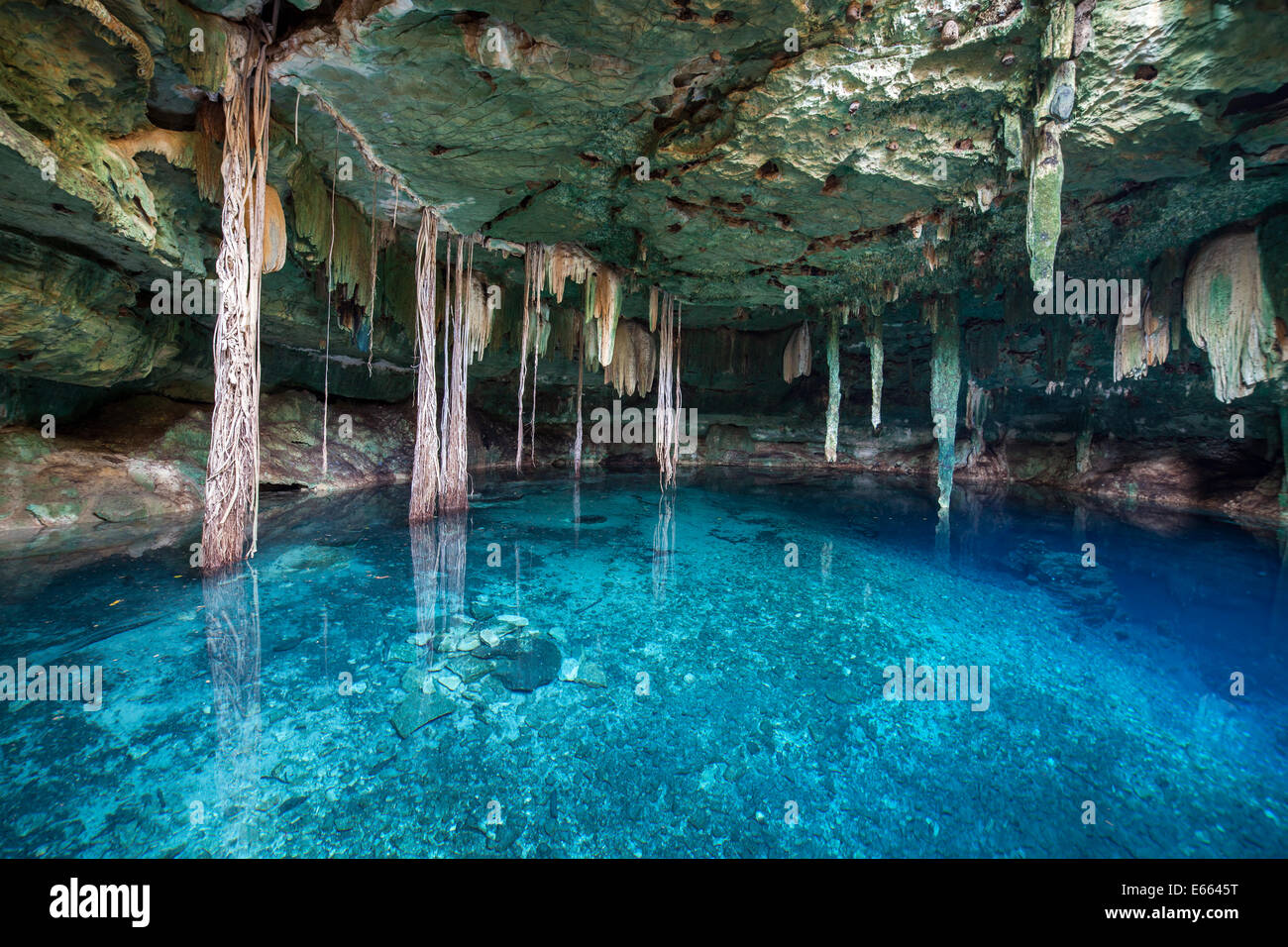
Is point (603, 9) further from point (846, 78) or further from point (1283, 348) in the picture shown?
point (1283, 348)

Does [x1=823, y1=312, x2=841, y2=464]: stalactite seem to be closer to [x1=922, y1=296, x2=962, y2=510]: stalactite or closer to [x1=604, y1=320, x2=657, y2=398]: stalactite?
[x1=922, y1=296, x2=962, y2=510]: stalactite

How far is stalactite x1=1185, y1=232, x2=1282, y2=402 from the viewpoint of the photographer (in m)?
6.31

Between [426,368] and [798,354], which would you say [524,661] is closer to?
[426,368]

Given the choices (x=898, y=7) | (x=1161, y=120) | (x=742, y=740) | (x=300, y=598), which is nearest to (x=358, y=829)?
(x=742, y=740)

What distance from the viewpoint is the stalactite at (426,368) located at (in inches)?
297

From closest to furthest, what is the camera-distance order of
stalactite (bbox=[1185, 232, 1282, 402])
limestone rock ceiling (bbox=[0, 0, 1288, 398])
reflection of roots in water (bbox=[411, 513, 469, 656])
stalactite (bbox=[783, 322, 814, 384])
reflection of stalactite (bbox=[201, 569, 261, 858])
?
reflection of stalactite (bbox=[201, 569, 261, 858])
limestone rock ceiling (bbox=[0, 0, 1288, 398])
reflection of roots in water (bbox=[411, 513, 469, 656])
stalactite (bbox=[1185, 232, 1282, 402])
stalactite (bbox=[783, 322, 814, 384])

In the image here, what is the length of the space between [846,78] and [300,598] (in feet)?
23.0

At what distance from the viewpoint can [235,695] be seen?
11.4 ft

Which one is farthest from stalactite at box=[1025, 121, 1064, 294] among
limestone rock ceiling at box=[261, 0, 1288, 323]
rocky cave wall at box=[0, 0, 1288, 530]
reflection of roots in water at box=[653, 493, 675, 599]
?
reflection of roots in water at box=[653, 493, 675, 599]

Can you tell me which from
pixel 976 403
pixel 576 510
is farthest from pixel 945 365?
pixel 576 510

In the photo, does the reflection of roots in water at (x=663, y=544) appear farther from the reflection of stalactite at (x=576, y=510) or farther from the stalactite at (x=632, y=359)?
the stalactite at (x=632, y=359)

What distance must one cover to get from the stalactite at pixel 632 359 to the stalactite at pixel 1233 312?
9.52 meters

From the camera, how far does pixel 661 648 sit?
4605mm

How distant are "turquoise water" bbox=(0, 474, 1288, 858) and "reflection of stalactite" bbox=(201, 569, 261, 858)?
2 cm
